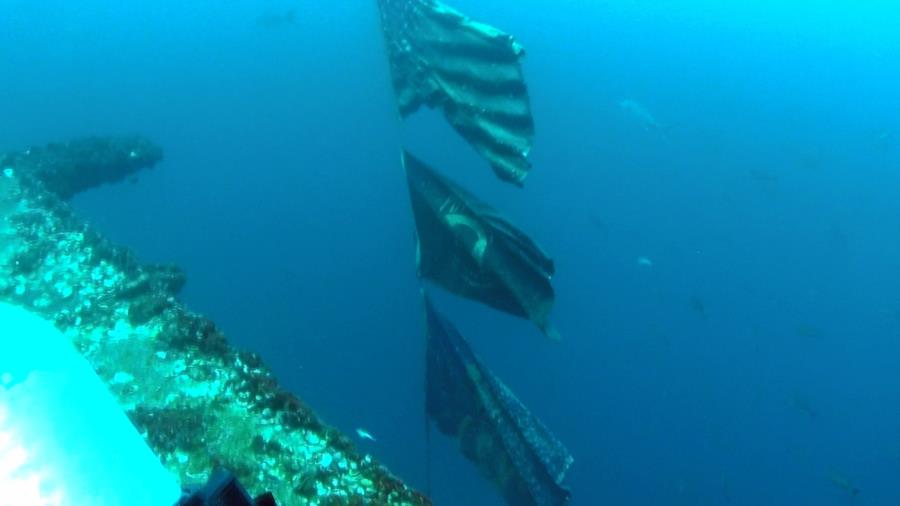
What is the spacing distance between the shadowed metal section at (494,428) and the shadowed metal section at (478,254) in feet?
1.77

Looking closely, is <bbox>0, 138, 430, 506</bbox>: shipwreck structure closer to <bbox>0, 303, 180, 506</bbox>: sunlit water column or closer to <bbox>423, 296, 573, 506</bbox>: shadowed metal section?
<bbox>0, 303, 180, 506</bbox>: sunlit water column

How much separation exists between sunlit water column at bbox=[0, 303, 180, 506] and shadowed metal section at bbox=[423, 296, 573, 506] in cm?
353

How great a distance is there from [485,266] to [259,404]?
8.98ft

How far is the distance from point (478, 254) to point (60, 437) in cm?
411

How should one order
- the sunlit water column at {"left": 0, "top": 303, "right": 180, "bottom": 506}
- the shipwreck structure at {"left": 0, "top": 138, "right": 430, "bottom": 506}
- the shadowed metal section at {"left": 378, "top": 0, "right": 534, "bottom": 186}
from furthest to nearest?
the shadowed metal section at {"left": 378, "top": 0, "right": 534, "bottom": 186} → the shipwreck structure at {"left": 0, "top": 138, "right": 430, "bottom": 506} → the sunlit water column at {"left": 0, "top": 303, "right": 180, "bottom": 506}

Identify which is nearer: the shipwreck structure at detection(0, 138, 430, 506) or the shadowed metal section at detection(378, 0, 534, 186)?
the shipwreck structure at detection(0, 138, 430, 506)

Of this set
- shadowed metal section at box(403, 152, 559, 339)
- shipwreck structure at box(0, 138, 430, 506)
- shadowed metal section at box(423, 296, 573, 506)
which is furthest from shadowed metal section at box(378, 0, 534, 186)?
shipwreck structure at box(0, 138, 430, 506)

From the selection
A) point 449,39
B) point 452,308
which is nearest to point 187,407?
point 449,39

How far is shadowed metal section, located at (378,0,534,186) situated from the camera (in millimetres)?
5828

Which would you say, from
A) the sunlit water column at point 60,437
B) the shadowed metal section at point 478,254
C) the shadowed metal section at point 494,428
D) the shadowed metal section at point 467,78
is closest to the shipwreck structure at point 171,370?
the sunlit water column at point 60,437

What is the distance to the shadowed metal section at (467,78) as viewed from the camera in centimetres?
583

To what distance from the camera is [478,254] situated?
5.33m

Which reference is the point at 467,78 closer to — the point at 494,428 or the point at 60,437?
the point at 494,428

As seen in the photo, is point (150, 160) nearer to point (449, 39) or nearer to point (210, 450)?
point (449, 39)
